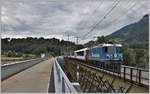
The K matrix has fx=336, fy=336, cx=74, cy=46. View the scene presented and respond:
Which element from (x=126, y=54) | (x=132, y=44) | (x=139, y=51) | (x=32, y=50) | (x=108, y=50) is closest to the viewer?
(x=108, y=50)

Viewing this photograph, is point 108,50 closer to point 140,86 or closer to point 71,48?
point 140,86

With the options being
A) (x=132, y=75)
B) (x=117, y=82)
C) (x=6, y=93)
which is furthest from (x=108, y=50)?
(x=6, y=93)

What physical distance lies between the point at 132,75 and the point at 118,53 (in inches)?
909

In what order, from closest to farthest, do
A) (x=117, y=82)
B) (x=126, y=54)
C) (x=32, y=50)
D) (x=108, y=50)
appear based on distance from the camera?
(x=117, y=82) < (x=108, y=50) < (x=126, y=54) < (x=32, y=50)

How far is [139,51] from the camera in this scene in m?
62.3

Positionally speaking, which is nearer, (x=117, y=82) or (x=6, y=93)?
(x=6, y=93)

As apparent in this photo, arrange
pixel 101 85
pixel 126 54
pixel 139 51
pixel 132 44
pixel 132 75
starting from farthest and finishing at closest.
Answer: pixel 132 44
pixel 139 51
pixel 126 54
pixel 101 85
pixel 132 75

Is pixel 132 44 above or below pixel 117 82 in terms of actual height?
above

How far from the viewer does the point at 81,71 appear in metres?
42.3

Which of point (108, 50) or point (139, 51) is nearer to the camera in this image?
point (108, 50)

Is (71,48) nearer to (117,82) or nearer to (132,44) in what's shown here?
(132,44)

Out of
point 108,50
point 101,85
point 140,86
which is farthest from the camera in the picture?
point 108,50

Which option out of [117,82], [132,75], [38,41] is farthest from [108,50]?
[38,41]

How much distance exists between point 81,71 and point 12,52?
54.4 m
